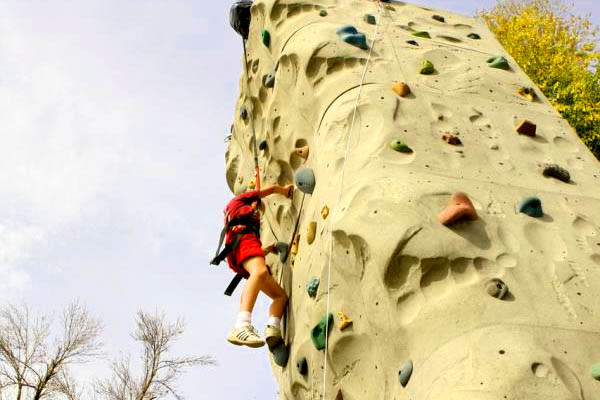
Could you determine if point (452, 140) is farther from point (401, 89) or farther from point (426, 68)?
point (426, 68)

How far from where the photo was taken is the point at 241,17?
5.48 metres

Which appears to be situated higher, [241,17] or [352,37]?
[352,37]

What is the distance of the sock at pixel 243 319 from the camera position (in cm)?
311

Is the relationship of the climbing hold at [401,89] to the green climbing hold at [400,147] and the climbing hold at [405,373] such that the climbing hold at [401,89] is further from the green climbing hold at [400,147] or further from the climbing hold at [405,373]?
the climbing hold at [405,373]

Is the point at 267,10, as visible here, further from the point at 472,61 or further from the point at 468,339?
the point at 468,339

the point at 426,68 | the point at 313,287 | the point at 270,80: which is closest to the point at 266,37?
the point at 270,80

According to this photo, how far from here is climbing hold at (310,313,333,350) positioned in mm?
2711

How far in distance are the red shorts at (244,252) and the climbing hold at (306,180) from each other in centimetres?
42

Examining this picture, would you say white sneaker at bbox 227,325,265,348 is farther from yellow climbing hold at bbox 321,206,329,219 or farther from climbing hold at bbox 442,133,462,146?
climbing hold at bbox 442,133,462,146

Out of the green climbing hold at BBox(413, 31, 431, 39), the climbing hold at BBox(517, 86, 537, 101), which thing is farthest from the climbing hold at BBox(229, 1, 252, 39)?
the climbing hold at BBox(517, 86, 537, 101)

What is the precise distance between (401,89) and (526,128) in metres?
0.70

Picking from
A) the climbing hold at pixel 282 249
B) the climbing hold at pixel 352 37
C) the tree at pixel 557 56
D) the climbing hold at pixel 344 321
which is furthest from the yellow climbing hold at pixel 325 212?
the tree at pixel 557 56

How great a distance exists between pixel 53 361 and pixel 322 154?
286 inches

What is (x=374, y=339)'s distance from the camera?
8.03 ft
